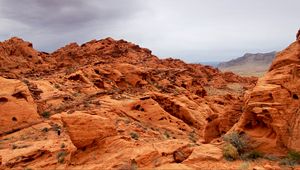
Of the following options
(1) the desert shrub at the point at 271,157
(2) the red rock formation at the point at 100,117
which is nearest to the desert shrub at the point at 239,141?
(2) the red rock formation at the point at 100,117

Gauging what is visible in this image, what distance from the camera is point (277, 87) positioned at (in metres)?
13.7

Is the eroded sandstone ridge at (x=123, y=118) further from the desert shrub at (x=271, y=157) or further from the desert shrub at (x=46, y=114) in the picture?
the desert shrub at (x=271, y=157)

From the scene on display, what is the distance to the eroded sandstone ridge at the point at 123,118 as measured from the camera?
42.8 ft

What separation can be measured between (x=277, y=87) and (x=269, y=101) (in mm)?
773

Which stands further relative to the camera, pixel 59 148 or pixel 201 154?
pixel 59 148

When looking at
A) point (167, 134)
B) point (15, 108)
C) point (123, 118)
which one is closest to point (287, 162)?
point (167, 134)

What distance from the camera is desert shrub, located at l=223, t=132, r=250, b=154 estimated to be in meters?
13.0

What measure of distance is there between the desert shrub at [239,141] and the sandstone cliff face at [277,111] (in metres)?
0.40

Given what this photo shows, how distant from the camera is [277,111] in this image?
13.0 metres

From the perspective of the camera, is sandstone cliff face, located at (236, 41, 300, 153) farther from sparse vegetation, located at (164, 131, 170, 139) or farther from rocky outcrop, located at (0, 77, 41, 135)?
rocky outcrop, located at (0, 77, 41, 135)

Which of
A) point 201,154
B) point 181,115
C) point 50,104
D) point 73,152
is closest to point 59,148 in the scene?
point 73,152

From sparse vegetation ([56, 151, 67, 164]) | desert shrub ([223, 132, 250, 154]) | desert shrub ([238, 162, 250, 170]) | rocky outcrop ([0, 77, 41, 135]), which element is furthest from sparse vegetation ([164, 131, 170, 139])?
desert shrub ([238, 162, 250, 170])

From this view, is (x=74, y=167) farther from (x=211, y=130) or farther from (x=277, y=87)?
(x=277, y=87)

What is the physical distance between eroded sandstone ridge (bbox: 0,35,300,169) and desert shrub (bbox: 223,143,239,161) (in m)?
0.30
